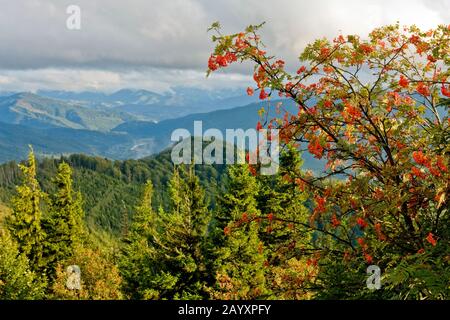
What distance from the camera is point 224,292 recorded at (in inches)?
1085

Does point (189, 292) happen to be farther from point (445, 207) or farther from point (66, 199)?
point (66, 199)

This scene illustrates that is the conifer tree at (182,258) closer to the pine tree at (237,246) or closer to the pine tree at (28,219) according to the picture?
the pine tree at (237,246)

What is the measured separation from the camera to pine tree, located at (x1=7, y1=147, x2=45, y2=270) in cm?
4525

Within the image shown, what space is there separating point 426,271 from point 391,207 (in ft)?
2.88

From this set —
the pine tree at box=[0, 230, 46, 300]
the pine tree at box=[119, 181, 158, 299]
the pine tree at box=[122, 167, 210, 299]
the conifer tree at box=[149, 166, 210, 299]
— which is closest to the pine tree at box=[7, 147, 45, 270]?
the pine tree at box=[119, 181, 158, 299]

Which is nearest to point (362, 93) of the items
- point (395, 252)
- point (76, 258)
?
point (395, 252)

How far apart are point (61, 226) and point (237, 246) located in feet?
88.8

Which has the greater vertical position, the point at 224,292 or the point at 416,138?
the point at 416,138

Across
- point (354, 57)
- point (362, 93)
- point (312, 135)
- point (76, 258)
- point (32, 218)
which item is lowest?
point (76, 258)

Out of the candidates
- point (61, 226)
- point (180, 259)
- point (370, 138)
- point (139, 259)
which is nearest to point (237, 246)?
point (180, 259)

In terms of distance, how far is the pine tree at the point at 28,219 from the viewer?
4525 centimetres

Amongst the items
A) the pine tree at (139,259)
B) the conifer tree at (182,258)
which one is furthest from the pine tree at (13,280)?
the conifer tree at (182,258)

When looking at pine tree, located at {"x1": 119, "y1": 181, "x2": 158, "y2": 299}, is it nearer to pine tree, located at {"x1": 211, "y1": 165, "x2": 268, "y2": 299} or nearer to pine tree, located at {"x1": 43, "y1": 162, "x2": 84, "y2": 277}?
pine tree, located at {"x1": 211, "y1": 165, "x2": 268, "y2": 299}

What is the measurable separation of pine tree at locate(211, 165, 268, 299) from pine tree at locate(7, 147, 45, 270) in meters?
22.5
